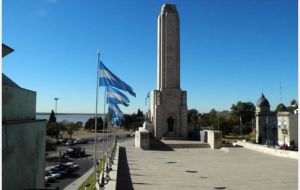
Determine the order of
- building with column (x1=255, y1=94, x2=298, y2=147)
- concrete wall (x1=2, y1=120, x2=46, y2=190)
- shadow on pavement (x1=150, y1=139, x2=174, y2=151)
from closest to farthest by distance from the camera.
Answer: concrete wall (x1=2, y1=120, x2=46, y2=190), shadow on pavement (x1=150, y1=139, x2=174, y2=151), building with column (x1=255, y1=94, x2=298, y2=147)

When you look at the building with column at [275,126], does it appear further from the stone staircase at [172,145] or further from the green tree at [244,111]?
the green tree at [244,111]

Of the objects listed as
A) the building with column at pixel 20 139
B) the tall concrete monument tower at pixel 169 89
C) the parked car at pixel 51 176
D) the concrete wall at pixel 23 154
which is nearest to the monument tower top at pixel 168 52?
the tall concrete monument tower at pixel 169 89

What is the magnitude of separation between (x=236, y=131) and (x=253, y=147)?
41851 mm

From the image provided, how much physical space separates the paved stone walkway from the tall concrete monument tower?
10739mm

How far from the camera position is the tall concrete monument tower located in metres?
38.9

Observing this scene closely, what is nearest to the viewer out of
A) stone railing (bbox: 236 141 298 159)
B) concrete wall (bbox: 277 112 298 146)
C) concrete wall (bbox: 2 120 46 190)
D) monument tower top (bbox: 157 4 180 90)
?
concrete wall (bbox: 2 120 46 190)

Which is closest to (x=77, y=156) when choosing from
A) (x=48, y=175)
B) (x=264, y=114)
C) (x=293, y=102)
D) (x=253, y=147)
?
(x=48, y=175)

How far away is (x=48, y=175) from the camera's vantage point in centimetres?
2994

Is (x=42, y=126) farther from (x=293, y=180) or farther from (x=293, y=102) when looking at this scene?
(x=293, y=102)

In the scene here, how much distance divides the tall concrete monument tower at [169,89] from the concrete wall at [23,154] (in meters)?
29.2

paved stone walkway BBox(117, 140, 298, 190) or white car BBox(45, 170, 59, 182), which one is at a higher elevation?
paved stone walkway BBox(117, 140, 298, 190)

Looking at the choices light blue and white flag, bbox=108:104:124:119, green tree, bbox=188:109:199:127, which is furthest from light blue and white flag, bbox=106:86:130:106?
green tree, bbox=188:109:199:127

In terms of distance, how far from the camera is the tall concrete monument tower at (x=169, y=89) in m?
38.9

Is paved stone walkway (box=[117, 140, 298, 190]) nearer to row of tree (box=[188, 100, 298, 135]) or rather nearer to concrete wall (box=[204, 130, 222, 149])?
concrete wall (box=[204, 130, 222, 149])
